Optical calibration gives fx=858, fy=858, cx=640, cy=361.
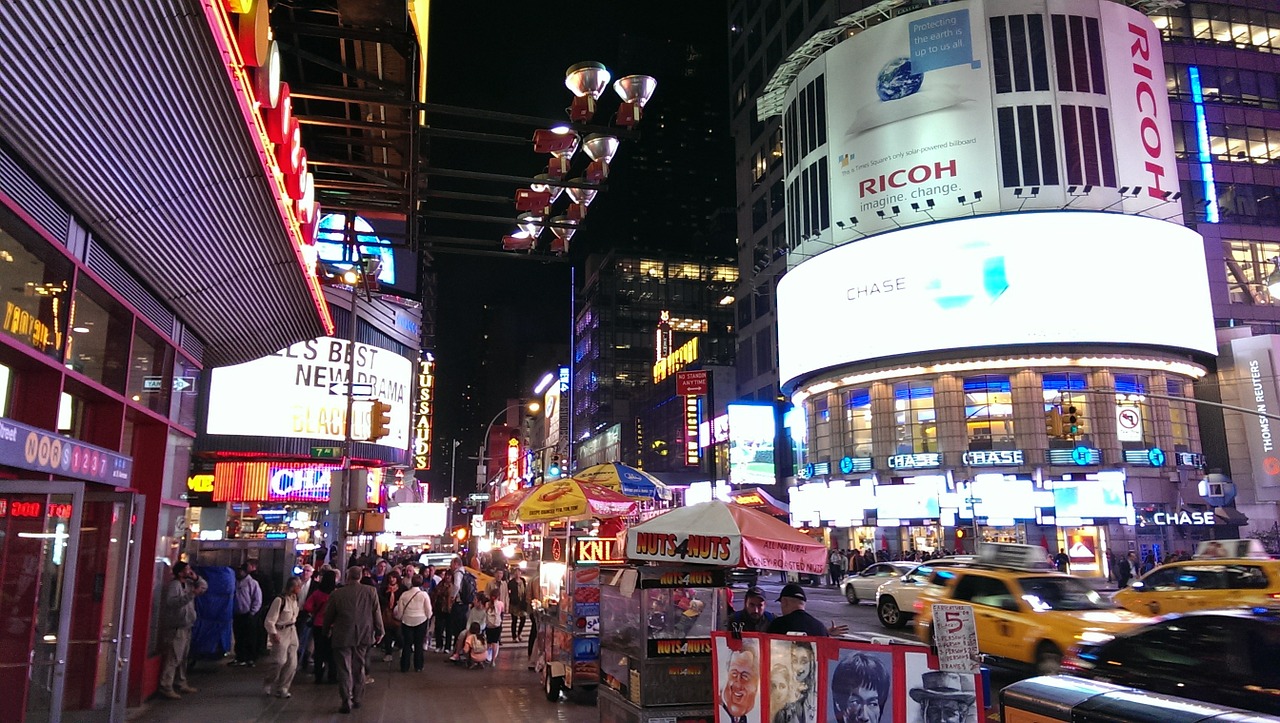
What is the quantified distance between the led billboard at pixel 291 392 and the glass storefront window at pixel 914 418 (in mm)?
30079

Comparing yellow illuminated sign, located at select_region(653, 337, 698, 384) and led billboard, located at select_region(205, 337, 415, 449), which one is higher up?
yellow illuminated sign, located at select_region(653, 337, 698, 384)

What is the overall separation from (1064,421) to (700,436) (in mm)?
46395

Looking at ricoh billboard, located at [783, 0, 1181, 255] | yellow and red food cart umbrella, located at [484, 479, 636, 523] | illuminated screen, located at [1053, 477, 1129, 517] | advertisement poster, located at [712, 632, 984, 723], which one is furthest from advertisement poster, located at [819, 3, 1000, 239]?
advertisement poster, located at [712, 632, 984, 723]

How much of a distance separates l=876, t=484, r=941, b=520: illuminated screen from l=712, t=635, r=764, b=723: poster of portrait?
42.9 metres

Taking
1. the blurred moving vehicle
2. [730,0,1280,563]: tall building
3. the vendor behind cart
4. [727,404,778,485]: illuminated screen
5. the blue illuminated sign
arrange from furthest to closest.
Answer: [727,404,778,485]: illuminated screen → the blue illuminated sign → [730,0,1280,563]: tall building → the blurred moving vehicle → the vendor behind cart

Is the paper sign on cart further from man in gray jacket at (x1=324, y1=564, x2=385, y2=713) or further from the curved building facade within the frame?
the curved building facade

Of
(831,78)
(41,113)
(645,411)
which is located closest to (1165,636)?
(41,113)

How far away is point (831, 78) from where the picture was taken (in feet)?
185

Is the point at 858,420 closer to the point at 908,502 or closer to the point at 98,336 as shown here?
the point at 908,502

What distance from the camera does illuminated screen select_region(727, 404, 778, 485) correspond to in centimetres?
6512

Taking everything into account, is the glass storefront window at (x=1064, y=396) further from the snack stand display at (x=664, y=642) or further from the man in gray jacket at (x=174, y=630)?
the man in gray jacket at (x=174, y=630)

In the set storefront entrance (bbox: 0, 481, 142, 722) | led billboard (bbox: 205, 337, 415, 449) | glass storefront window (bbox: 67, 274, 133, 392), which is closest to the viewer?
storefront entrance (bbox: 0, 481, 142, 722)

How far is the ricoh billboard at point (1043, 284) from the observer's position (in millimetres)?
46719

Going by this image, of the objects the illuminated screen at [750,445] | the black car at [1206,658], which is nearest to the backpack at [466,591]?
the black car at [1206,658]
